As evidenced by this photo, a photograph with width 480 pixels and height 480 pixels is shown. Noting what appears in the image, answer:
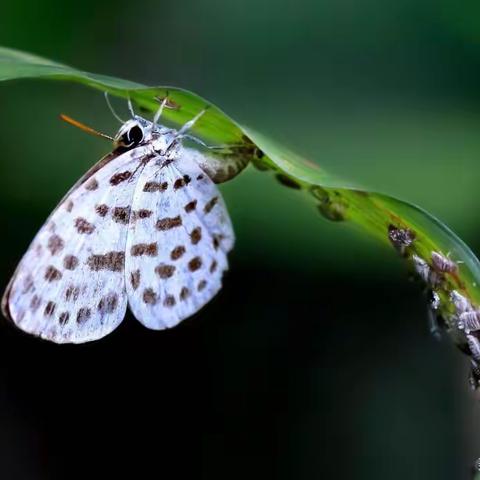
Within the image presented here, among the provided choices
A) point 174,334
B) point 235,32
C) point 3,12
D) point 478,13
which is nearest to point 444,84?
point 478,13

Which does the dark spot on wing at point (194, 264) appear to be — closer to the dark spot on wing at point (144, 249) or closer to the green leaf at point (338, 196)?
the dark spot on wing at point (144, 249)

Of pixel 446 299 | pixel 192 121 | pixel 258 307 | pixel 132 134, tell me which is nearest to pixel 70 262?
pixel 132 134

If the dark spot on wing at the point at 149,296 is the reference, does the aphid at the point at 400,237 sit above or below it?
below

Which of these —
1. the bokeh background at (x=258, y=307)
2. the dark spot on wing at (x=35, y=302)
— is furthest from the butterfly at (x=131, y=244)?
the bokeh background at (x=258, y=307)

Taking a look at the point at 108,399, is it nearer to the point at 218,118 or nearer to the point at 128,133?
the point at 128,133

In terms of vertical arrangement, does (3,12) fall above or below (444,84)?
above

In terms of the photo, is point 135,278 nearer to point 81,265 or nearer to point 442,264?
point 81,265
